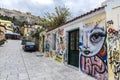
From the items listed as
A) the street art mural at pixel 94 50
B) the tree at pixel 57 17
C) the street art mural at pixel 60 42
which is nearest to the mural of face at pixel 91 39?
the street art mural at pixel 94 50

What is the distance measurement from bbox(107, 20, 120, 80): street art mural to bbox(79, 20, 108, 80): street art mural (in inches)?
18.2

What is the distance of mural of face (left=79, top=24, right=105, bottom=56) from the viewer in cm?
805

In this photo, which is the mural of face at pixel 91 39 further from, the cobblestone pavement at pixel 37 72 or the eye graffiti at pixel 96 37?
the cobblestone pavement at pixel 37 72

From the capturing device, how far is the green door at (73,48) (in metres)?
11.1

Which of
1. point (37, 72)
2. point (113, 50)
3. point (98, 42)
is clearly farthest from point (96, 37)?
point (37, 72)

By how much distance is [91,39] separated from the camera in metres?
8.91

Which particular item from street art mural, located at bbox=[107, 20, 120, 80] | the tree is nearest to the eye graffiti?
street art mural, located at bbox=[107, 20, 120, 80]

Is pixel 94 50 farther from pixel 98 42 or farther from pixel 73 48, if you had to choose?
pixel 73 48

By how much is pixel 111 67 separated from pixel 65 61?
6.04 meters

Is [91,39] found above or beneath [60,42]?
above

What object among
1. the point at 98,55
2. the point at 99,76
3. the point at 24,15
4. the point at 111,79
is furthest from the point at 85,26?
the point at 24,15

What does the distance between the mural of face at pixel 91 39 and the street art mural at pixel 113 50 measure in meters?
0.68

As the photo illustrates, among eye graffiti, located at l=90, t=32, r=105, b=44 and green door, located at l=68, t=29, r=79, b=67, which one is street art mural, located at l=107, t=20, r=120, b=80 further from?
green door, located at l=68, t=29, r=79, b=67

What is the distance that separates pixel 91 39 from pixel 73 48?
9.88 feet
